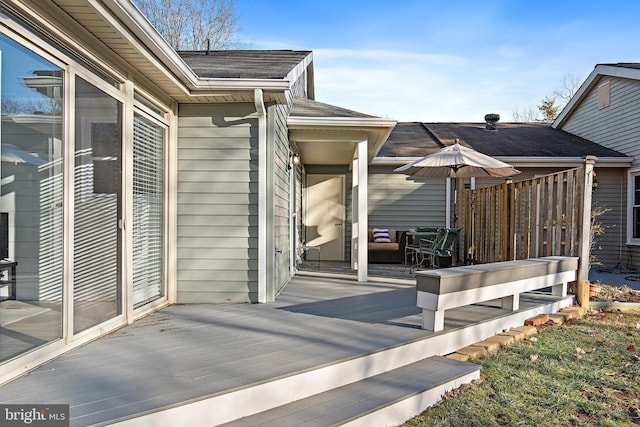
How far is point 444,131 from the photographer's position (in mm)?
12234

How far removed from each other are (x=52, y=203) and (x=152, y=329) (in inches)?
54.7

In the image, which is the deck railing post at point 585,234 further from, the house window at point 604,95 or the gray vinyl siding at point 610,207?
the house window at point 604,95

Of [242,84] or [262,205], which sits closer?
[242,84]

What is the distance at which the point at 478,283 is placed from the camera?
3893mm

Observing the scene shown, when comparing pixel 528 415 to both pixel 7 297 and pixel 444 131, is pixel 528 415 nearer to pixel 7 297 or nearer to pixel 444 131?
pixel 7 297

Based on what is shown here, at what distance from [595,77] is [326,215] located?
7336 mm

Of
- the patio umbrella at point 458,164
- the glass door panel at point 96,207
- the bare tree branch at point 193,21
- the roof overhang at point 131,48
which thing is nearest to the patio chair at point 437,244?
the patio umbrella at point 458,164

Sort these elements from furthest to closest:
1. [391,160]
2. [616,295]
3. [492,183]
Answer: [492,183]
[391,160]
[616,295]

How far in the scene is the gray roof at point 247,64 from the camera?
15.2 ft

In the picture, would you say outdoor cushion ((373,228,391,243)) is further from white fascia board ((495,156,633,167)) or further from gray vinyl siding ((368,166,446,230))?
white fascia board ((495,156,633,167))

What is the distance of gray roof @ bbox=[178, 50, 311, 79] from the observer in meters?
4.64

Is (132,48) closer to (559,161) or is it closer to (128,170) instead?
(128,170)

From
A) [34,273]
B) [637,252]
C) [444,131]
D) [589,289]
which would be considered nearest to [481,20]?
[444,131]

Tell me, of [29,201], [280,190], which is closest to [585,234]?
[280,190]
